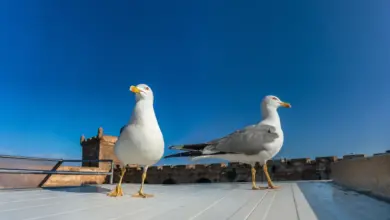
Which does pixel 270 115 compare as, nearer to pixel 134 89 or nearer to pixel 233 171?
pixel 134 89

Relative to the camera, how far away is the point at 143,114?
3713 mm

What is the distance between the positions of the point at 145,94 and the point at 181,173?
1591 centimetres

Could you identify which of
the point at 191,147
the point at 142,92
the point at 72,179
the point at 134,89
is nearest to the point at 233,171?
the point at 72,179

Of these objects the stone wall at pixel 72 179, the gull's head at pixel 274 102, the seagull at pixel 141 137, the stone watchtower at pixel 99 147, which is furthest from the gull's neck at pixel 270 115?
the stone watchtower at pixel 99 147

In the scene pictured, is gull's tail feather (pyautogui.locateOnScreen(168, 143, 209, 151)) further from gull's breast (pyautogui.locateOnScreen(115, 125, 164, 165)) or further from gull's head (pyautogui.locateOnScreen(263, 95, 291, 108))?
gull's head (pyautogui.locateOnScreen(263, 95, 291, 108))

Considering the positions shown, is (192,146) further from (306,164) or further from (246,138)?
(306,164)

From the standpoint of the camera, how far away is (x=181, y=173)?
19.1 metres

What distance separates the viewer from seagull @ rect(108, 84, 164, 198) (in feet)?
11.6

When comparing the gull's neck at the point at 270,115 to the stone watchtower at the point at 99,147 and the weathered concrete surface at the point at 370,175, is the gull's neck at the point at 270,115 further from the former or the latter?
the stone watchtower at the point at 99,147

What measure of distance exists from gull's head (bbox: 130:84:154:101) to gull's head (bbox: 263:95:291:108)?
2216mm

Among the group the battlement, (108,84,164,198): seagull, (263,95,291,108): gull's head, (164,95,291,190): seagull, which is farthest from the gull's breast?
the battlement

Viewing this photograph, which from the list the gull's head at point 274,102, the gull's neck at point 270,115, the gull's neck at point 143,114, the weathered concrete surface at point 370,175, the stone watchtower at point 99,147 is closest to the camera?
the weathered concrete surface at point 370,175

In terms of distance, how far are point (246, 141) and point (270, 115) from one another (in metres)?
0.82

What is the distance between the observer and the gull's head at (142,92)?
3.74m
